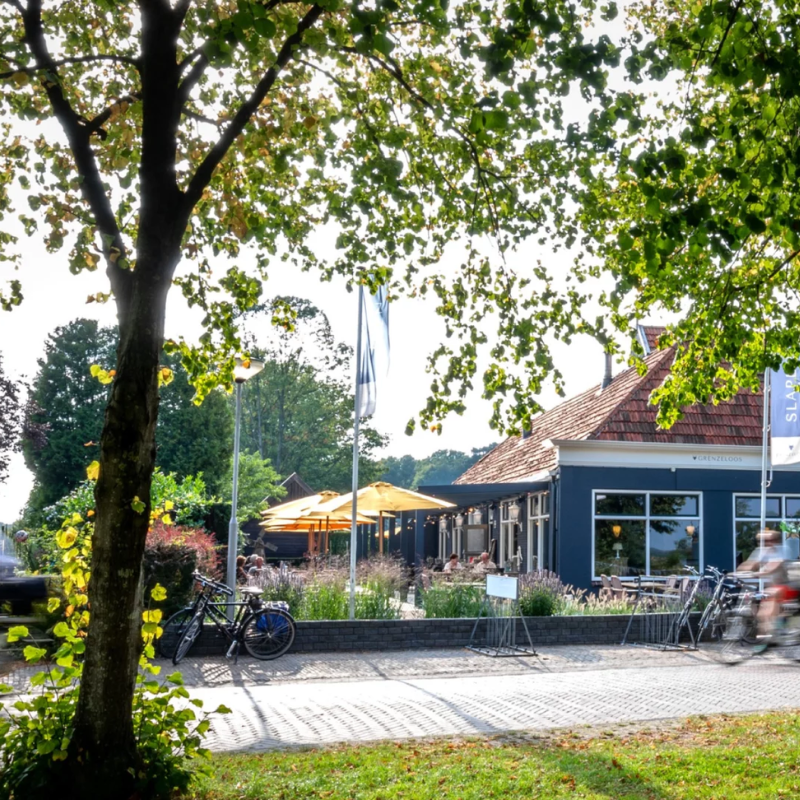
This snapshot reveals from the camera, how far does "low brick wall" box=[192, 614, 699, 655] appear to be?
13.8m

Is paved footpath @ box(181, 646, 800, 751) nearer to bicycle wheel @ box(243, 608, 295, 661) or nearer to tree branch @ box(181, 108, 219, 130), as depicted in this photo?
bicycle wheel @ box(243, 608, 295, 661)

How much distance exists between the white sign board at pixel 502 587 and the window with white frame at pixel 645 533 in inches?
332

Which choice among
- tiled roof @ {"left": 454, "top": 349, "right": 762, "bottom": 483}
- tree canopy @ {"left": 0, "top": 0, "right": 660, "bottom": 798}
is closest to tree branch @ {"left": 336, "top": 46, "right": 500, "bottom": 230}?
tree canopy @ {"left": 0, "top": 0, "right": 660, "bottom": 798}

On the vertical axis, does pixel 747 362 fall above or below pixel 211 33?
below

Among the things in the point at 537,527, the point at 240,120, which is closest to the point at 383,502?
the point at 537,527

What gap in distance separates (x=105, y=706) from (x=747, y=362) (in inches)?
278

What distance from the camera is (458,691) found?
1048 centimetres

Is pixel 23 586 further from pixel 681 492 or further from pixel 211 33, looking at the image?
pixel 681 492

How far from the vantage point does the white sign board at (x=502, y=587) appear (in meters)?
13.6

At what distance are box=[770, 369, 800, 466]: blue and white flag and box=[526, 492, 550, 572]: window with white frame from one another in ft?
19.2

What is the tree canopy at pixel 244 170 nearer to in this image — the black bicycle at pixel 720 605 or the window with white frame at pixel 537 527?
the black bicycle at pixel 720 605

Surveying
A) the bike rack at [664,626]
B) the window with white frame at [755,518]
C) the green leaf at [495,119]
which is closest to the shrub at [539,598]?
the bike rack at [664,626]

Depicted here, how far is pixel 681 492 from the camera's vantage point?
2250 cm

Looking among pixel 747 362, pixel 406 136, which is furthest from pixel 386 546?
pixel 406 136
